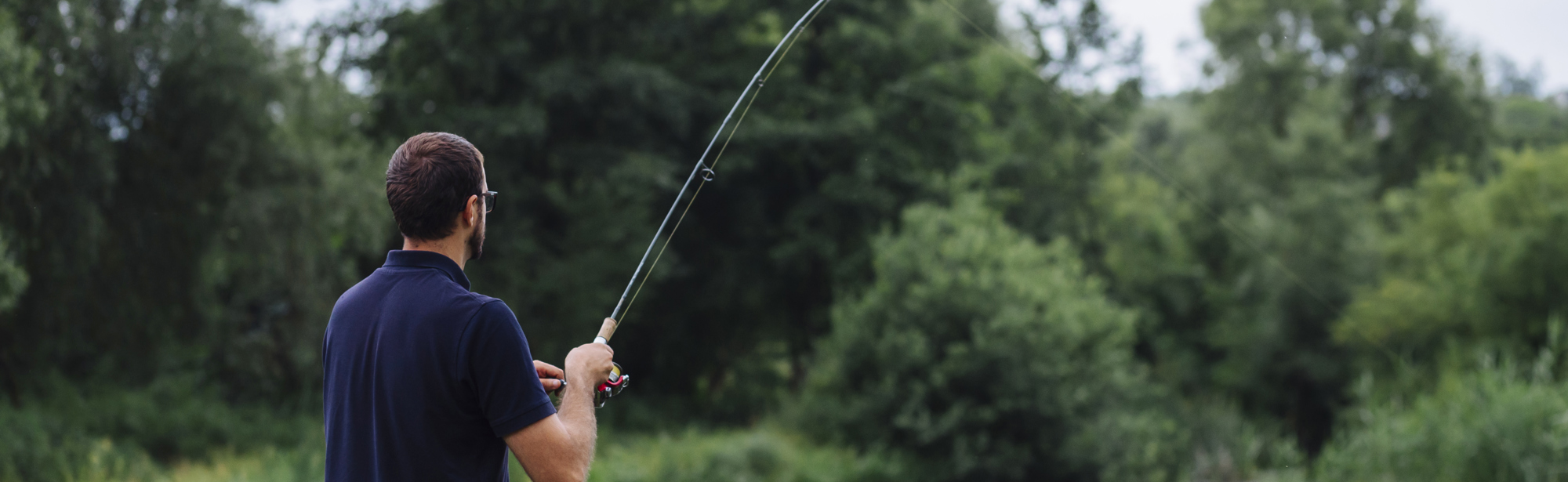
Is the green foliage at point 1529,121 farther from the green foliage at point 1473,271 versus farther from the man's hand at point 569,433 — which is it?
the man's hand at point 569,433

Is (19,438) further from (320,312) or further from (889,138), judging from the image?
(889,138)

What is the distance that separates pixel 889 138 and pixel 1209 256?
1037cm

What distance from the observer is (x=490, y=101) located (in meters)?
17.6

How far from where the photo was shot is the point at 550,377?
222 centimetres

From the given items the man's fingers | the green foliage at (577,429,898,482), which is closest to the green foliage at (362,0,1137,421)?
the green foliage at (577,429,898,482)

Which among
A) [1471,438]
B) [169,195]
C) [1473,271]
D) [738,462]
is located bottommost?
[1471,438]

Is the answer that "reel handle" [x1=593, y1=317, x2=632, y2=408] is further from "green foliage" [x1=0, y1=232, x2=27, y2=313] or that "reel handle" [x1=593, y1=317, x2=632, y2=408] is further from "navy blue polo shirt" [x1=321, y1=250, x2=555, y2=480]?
"green foliage" [x1=0, y1=232, x2=27, y2=313]

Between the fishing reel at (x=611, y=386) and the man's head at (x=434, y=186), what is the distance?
0.43m

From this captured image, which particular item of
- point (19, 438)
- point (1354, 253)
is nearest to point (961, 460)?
point (19, 438)

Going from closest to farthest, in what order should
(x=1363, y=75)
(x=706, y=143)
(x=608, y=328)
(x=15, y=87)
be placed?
(x=608, y=328) < (x=15, y=87) < (x=706, y=143) < (x=1363, y=75)

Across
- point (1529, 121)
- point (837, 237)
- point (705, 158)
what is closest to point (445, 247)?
point (705, 158)

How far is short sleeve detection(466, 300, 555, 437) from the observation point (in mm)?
1767

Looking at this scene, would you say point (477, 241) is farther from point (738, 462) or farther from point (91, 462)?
point (738, 462)

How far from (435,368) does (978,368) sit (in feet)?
46.3
